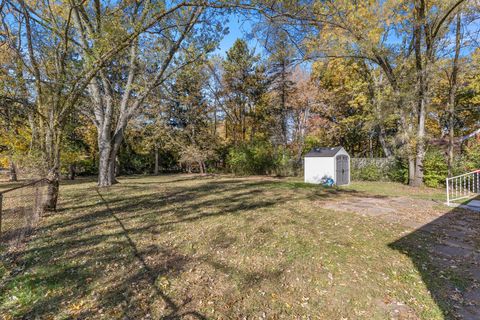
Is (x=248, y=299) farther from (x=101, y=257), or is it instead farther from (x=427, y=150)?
(x=427, y=150)

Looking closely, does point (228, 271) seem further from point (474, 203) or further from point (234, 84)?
point (234, 84)

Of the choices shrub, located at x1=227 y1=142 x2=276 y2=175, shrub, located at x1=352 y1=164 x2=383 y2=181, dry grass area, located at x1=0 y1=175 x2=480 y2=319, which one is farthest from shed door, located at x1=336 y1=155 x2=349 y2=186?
dry grass area, located at x1=0 y1=175 x2=480 y2=319

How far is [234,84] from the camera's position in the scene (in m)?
20.0

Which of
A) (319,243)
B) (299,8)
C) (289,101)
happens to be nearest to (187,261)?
→ (319,243)

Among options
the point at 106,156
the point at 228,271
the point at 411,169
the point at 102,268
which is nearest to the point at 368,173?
the point at 411,169

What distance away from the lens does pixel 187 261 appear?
325cm

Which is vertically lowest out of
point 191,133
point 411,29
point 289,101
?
point 191,133

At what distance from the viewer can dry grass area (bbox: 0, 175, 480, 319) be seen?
2336 mm

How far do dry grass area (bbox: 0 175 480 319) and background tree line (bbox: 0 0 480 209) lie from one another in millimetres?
2935

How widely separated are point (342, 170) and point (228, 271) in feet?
38.3

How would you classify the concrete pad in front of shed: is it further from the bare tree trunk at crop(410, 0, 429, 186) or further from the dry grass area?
the bare tree trunk at crop(410, 0, 429, 186)

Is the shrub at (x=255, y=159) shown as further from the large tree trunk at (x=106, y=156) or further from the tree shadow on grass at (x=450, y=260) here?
the tree shadow on grass at (x=450, y=260)

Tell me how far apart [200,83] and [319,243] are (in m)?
18.2

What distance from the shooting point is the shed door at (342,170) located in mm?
12879
